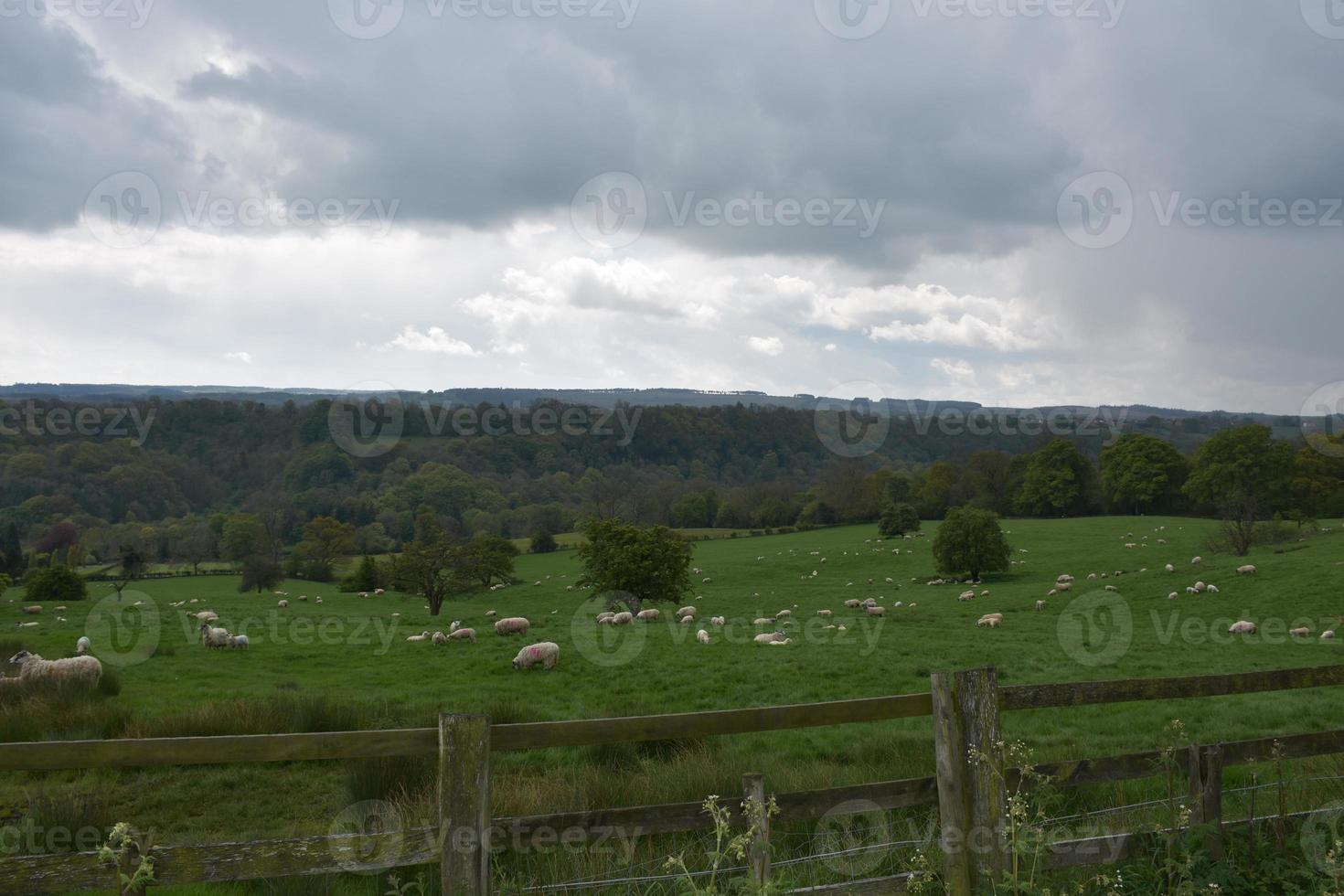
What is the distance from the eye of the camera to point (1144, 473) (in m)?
79.2

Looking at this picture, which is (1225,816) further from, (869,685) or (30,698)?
(30,698)

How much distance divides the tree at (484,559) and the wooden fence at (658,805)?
44.5m

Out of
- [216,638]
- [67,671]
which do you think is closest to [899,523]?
[216,638]

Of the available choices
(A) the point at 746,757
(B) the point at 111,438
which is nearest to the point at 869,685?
(A) the point at 746,757

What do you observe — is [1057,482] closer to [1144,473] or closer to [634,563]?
[1144,473]

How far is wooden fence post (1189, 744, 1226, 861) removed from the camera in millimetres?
5598

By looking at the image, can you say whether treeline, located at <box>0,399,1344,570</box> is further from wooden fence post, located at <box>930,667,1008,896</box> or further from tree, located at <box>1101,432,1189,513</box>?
wooden fence post, located at <box>930,667,1008,896</box>

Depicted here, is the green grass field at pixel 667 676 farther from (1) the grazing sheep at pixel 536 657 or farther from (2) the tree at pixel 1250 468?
(2) the tree at pixel 1250 468

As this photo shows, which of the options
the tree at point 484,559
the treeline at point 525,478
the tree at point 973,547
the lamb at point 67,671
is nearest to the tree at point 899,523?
the treeline at point 525,478

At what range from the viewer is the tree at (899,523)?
74188 mm

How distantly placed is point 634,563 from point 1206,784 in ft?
108

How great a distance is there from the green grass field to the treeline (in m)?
23.2

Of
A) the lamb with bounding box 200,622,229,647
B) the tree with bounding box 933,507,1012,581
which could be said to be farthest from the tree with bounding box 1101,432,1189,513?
the lamb with bounding box 200,622,229,647

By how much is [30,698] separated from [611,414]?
437 ft
